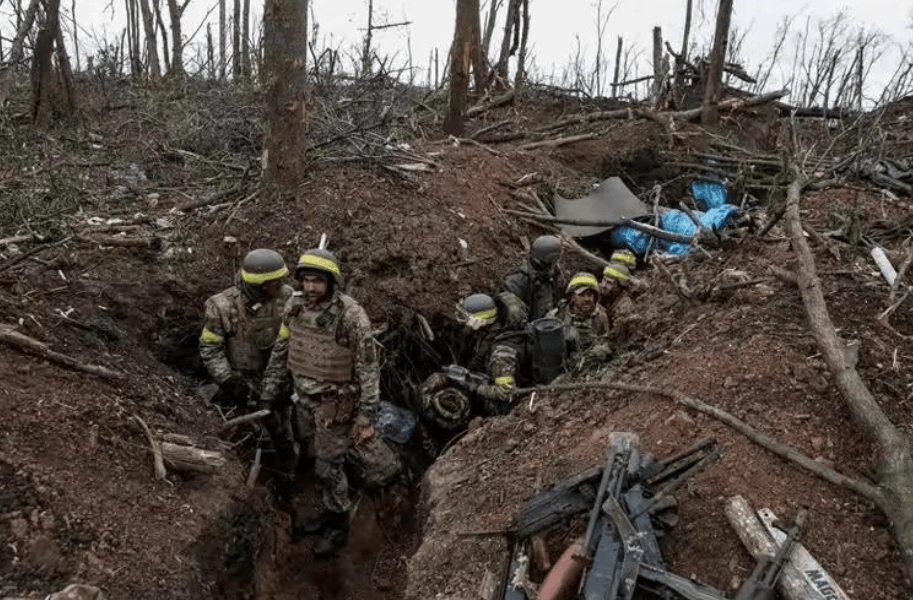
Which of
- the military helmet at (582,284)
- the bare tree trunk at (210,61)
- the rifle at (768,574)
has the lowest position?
the rifle at (768,574)

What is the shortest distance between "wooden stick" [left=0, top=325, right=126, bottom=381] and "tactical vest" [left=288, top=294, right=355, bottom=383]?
129 centimetres

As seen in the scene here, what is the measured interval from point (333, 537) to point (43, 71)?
24.0 feet

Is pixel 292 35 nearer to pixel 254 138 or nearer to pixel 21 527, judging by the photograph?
pixel 254 138

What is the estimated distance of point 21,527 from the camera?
3389mm

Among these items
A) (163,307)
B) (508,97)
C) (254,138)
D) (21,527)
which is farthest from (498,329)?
(508,97)

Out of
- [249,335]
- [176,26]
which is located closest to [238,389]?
[249,335]

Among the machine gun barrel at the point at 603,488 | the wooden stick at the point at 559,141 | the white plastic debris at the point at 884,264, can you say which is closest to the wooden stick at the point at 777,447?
the machine gun barrel at the point at 603,488

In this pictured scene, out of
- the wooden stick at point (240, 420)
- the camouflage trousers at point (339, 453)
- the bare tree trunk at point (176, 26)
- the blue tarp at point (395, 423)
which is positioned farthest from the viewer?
the bare tree trunk at point (176, 26)

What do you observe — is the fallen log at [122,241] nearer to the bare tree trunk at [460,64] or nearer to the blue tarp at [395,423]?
the blue tarp at [395,423]

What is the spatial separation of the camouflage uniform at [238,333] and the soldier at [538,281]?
222cm

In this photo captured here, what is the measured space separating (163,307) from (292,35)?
2833 millimetres

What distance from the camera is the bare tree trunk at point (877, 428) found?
9.73ft

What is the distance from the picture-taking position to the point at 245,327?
5.80 meters

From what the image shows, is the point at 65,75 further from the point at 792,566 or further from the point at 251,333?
the point at 792,566
